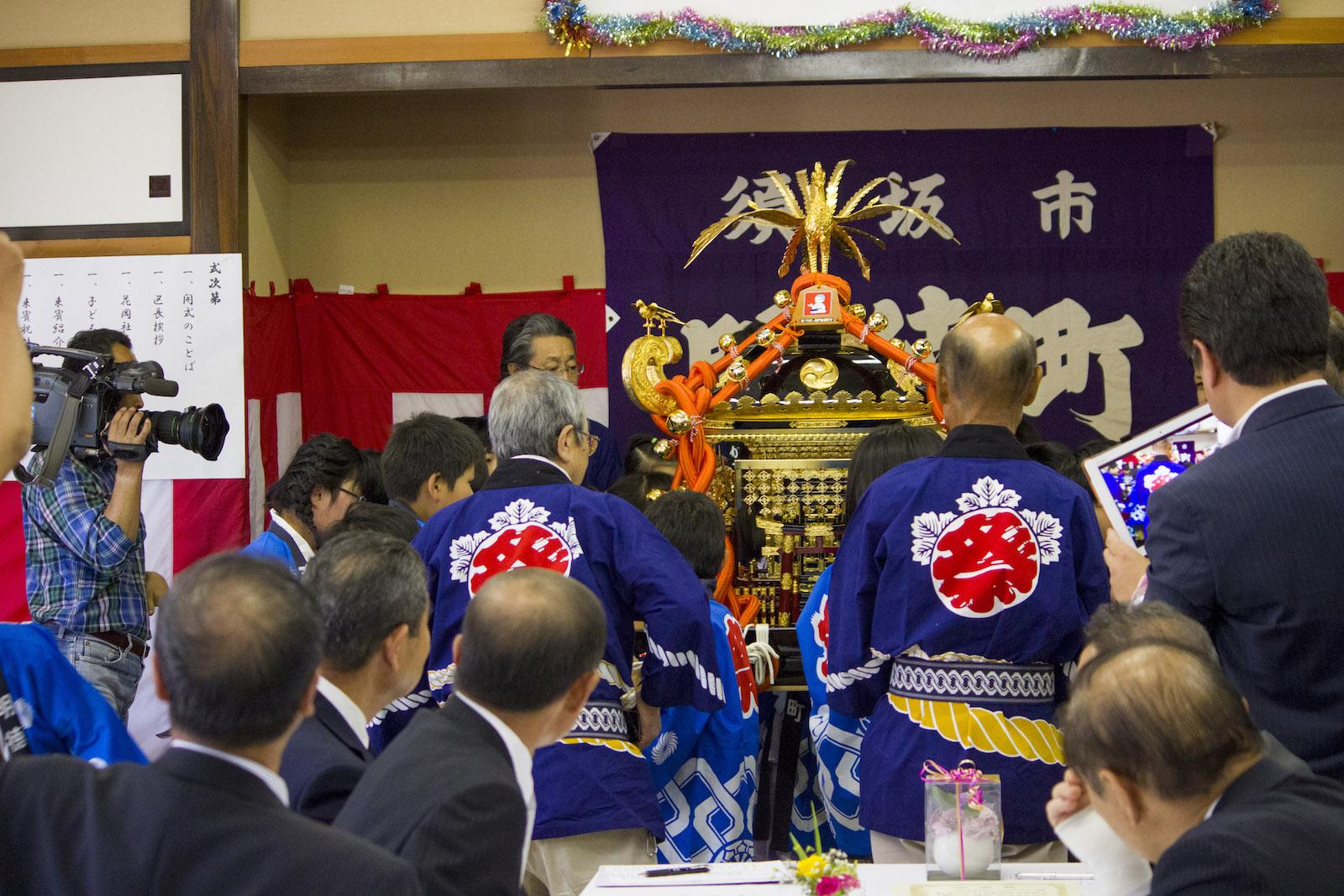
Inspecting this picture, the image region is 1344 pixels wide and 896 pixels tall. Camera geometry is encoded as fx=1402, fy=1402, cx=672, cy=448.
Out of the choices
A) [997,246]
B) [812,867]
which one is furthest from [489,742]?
[997,246]

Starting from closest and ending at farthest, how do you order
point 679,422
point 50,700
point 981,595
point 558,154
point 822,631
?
point 50,700 → point 981,595 → point 822,631 → point 679,422 → point 558,154

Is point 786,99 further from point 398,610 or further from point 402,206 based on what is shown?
point 398,610

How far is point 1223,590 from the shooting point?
6.16ft

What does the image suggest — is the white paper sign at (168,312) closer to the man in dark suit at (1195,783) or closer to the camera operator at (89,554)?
the camera operator at (89,554)

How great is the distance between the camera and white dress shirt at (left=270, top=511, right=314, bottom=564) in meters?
3.53

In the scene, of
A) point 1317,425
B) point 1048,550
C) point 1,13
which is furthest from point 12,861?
point 1,13

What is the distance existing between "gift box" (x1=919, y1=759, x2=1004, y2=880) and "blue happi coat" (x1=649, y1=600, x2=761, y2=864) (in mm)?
916

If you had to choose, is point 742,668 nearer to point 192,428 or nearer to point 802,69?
point 192,428

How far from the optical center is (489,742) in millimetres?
1713

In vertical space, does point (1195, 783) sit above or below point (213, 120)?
below

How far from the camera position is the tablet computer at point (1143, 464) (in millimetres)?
2191

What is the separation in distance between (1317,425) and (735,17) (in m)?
3.53

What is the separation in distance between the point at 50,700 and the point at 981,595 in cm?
166

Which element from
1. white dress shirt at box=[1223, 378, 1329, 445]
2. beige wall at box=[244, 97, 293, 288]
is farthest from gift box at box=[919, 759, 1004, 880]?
beige wall at box=[244, 97, 293, 288]
